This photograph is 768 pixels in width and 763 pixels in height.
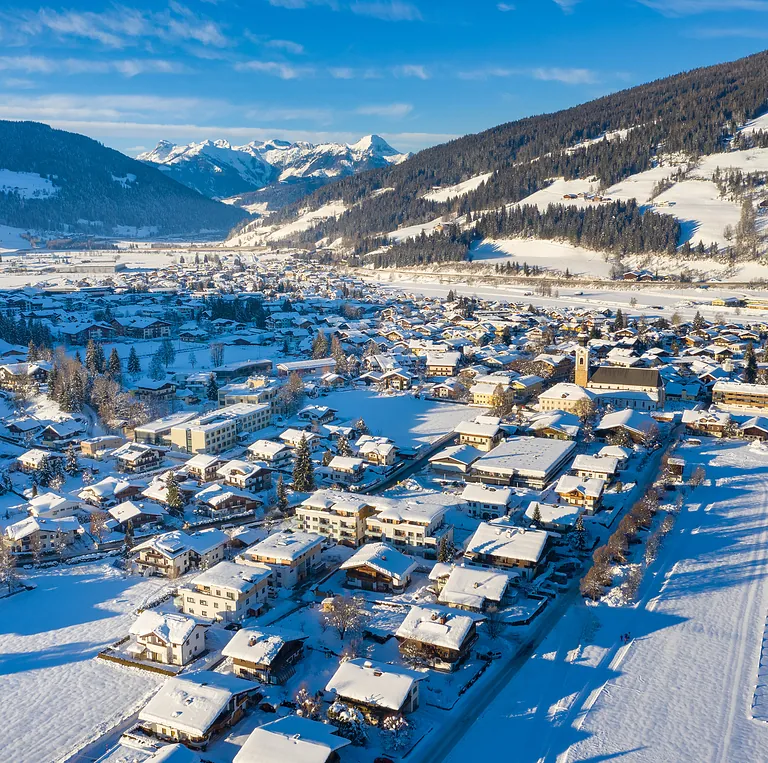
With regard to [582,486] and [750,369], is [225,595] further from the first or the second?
[750,369]

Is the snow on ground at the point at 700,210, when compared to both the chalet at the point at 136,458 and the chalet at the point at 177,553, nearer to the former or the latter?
the chalet at the point at 136,458

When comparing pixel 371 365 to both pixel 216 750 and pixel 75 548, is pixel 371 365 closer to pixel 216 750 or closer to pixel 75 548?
pixel 75 548

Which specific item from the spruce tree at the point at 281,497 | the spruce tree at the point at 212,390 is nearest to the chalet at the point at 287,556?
the spruce tree at the point at 281,497

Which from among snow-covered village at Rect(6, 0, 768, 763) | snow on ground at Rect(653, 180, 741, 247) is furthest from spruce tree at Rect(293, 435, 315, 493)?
snow on ground at Rect(653, 180, 741, 247)

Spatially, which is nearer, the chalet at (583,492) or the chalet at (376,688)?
the chalet at (376,688)

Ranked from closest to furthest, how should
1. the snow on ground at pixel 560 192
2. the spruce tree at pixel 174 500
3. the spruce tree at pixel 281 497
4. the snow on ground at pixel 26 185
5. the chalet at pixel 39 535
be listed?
the chalet at pixel 39 535, the spruce tree at pixel 281 497, the spruce tree at pixel 174 500, the snow on ground at pixel 560 192, the snow on ground at pixel 26 185

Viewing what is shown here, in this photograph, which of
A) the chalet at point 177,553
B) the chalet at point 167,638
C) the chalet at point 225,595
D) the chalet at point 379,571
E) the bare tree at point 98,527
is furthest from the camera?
the bare tree at point 98,527

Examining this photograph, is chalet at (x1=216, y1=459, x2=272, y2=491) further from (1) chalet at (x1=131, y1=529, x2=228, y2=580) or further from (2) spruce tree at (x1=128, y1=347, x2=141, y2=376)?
(2) spruce tree at (x1=128, y1=347, x2=141, y2=376)
